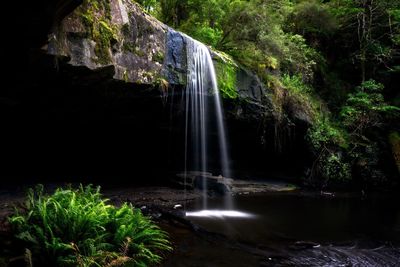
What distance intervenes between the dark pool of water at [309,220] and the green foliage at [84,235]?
8.14 ft

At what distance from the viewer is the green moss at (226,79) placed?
11127mm

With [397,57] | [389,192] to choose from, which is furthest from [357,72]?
[389,192]

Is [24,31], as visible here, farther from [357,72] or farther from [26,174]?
[357,72]

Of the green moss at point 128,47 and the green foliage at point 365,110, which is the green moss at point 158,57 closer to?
the green moss at point 128,47

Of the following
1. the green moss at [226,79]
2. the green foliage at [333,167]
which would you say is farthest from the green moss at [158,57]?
the green foliage at [333,167]

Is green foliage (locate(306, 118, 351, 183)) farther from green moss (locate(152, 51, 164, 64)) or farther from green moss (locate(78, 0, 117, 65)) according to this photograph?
green moss (locate(78, 0, 117, 65))

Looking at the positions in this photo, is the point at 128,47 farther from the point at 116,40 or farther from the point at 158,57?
the point at 158,57

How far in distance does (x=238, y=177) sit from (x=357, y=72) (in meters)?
9.02

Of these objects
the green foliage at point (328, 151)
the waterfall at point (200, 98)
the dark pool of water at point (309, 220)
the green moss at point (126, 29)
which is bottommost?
the dark pool of water at point (309, 220)

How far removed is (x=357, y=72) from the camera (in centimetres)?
1842

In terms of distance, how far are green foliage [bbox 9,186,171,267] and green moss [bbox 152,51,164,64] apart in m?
4.42

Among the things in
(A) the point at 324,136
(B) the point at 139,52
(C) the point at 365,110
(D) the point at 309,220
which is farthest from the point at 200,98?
(C) the point at 365,110

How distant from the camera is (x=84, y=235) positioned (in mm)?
4984

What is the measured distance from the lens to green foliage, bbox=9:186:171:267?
4578mm
